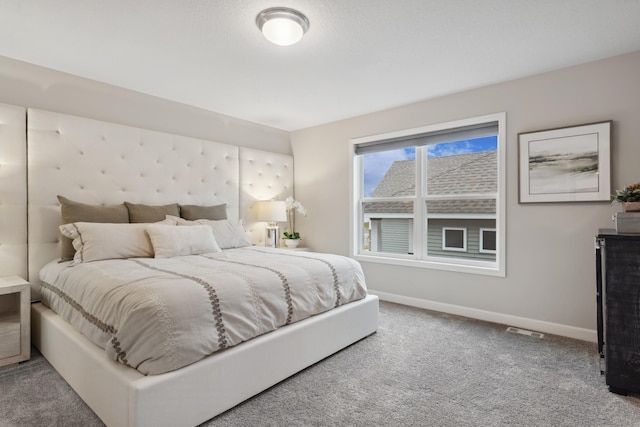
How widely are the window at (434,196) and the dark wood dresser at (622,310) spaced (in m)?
1.18

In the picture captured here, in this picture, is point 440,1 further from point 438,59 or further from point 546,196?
point 546,196

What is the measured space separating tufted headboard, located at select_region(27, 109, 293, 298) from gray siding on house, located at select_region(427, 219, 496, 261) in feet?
7.12

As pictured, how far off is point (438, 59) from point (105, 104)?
10.0ft

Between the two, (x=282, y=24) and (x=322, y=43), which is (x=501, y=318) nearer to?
(x=322, y=43)

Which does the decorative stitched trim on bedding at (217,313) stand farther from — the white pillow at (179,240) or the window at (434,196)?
the window at (434,196)

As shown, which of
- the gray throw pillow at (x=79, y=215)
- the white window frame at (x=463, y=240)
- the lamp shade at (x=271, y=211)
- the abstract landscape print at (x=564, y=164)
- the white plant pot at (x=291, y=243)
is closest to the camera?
the gray throw pillow at (x=79, y=215)

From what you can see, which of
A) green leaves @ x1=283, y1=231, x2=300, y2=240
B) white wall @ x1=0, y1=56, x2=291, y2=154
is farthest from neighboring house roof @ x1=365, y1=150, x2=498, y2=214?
white wall @ x1=0, y1=56, x2=291, y2=154

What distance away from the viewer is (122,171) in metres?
3.24

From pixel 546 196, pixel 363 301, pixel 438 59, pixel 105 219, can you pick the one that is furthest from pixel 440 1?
pixel 105 219

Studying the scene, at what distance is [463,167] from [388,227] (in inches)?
45.1

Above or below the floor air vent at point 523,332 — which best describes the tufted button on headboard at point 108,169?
above

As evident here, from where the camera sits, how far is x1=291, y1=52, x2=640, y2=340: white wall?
104 inches

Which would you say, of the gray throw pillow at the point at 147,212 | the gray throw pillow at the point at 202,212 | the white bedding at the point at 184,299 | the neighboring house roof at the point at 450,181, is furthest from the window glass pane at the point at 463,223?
the gray throw pillow at the point at 147,212

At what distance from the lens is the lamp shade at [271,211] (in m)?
4.22
